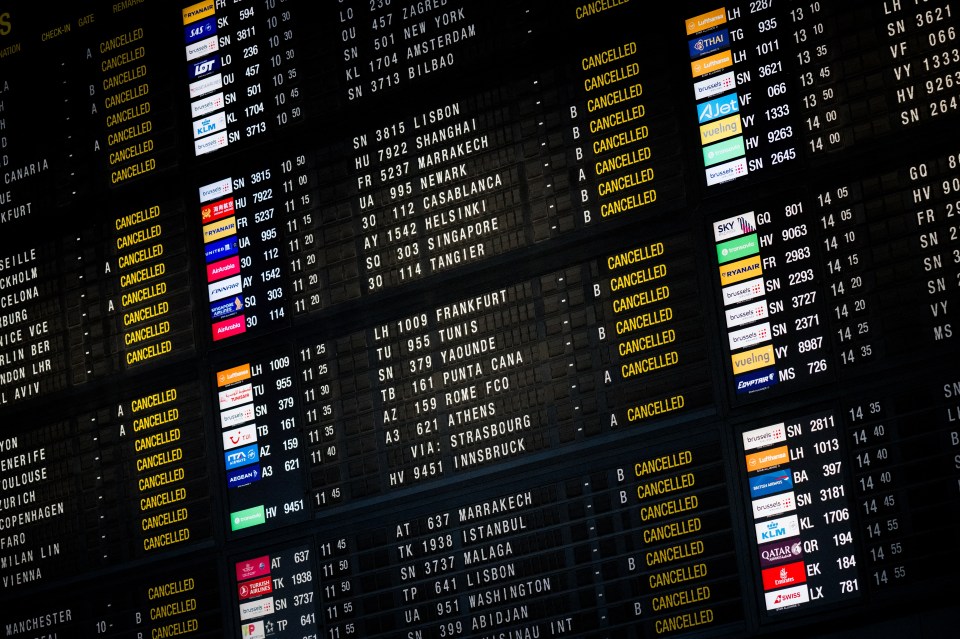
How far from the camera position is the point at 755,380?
5996 mm

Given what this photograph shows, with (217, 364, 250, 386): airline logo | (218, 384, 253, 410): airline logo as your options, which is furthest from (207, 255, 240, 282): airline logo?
(218, 384, 253, 410): airline logo

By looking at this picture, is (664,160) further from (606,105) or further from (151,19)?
(151,19)

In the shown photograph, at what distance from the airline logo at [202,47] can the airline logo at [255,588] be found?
9.42ft

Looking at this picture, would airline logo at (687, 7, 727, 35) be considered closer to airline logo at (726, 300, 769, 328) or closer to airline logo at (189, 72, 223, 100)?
airline logo at (726, 300, 769, 328)

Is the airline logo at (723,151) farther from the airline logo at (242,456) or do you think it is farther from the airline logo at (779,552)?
the airline logo at (242,456)

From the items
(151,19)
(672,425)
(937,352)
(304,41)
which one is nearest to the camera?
(937,352)

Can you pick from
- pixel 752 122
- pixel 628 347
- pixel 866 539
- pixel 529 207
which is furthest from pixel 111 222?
pixel 866 539

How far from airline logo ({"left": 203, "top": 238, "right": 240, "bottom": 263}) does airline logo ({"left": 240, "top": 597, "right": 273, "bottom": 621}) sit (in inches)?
71.2

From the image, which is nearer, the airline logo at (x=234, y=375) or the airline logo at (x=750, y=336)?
the airline logo at (x=750, y=336)

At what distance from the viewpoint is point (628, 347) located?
6.26 m

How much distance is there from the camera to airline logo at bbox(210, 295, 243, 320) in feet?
23.4

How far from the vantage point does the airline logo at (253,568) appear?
22.5 ft

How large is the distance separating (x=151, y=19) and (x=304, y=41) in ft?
3.60

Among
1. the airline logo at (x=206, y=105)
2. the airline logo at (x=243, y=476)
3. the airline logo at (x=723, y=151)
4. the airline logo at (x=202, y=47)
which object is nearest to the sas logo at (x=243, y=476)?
the airline logo at (x=243, y=476)
